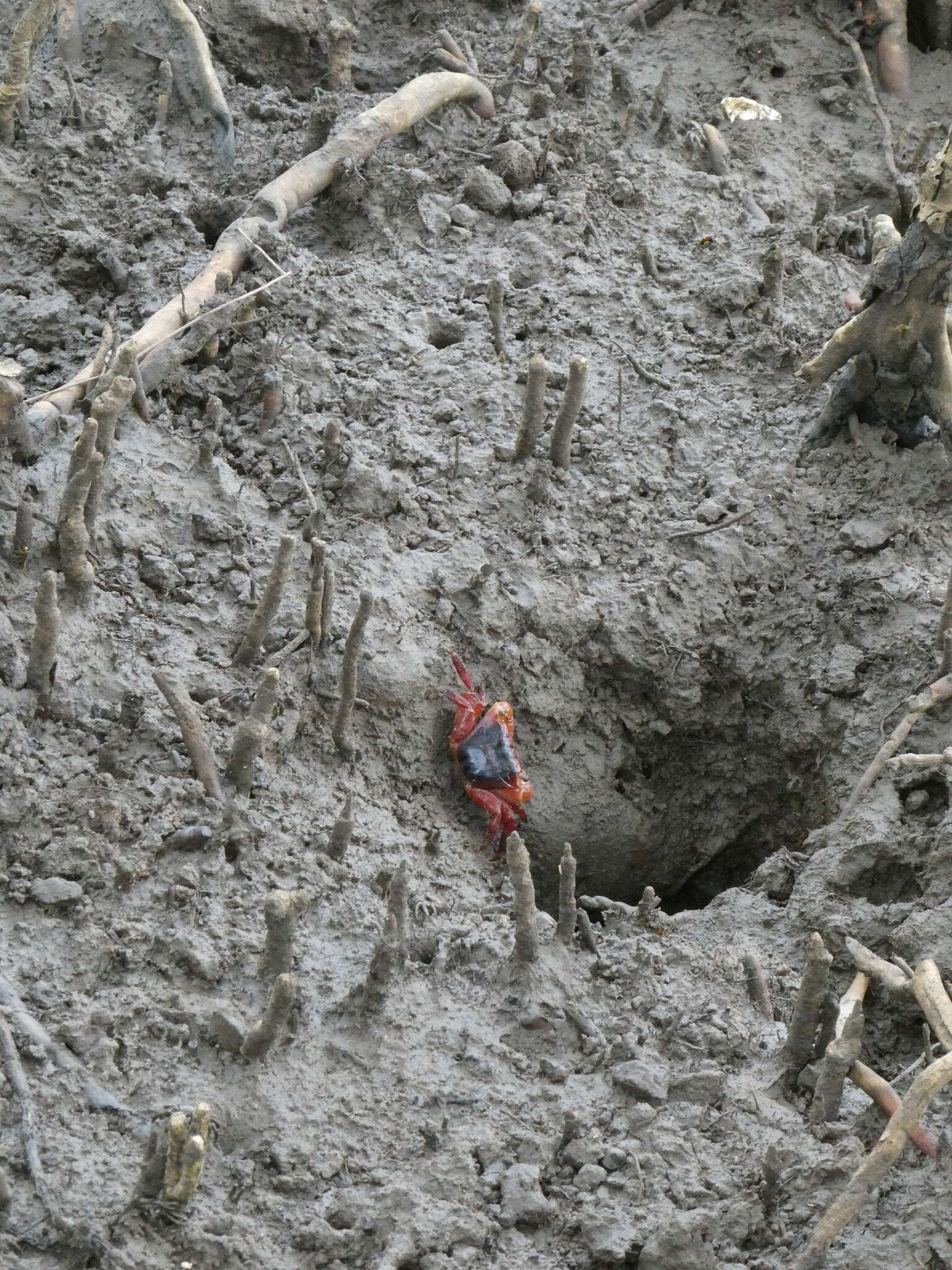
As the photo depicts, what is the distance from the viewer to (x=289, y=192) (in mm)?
5199

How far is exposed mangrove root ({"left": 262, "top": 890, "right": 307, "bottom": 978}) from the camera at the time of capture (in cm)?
314

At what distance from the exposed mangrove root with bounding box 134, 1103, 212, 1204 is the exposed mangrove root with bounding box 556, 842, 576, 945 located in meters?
1.04

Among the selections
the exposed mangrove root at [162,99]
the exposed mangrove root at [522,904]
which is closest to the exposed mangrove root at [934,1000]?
the exposed mangrove root at [522,904]

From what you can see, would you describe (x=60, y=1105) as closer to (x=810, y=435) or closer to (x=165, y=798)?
(x=165, y=798)

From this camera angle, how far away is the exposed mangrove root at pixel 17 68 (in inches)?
205

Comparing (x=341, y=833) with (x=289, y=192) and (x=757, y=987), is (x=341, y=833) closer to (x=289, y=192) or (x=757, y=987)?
(x=757, y=987)

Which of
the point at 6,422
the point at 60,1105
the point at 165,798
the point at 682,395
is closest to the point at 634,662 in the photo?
the point at 682,395

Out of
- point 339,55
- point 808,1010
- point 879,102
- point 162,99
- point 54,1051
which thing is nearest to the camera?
point 54,1051

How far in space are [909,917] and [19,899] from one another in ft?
7.15

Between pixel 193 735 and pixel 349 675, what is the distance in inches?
19.0

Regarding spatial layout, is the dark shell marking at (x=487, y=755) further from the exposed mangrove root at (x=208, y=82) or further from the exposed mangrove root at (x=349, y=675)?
the exposed mangrove root at (x=208, y=82)

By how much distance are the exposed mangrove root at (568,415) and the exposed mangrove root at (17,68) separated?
2305 millimetres

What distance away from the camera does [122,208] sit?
Answer: 204 inches

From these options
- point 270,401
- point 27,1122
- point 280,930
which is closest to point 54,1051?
point 27,1122
